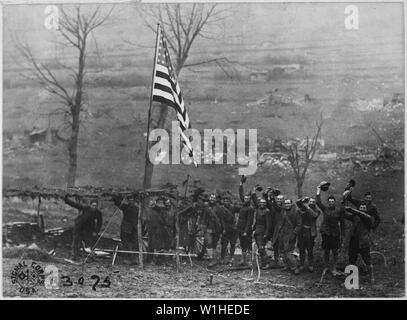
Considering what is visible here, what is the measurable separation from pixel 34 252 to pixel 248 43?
4898 millimetres

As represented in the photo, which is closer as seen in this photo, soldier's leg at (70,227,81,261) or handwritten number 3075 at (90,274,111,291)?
handwritten number 3075 at (90,274,111,291)

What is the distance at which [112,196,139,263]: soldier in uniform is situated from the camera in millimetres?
10250

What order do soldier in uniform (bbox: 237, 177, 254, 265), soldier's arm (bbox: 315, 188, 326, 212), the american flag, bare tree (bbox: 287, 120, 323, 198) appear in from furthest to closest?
1. bare tree (bbox: 287, 120, 323, 198)
2. soldier in uniform (bbox: 237, 177, 254, 265)
3. soldier's arm (bbox: 315, 188, 326, 212)
4. the american flag

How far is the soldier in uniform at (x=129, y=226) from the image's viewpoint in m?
10.2

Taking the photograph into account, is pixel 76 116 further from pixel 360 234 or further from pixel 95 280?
pixel 360 234

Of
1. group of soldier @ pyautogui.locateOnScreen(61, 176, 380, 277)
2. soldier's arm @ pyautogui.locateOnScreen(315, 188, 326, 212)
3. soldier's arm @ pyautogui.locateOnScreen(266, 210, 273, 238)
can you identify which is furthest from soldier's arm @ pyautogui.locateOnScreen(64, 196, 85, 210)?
soldier's arm @ pyautogui.locateOnScreen(315, 188, 326, 212)

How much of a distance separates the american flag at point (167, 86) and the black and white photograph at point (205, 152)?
0.12 m

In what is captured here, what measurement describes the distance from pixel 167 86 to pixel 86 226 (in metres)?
2.66

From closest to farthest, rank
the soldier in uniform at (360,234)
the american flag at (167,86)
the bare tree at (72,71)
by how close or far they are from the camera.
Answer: the american flag at (167,86)
the soldier in uniform at (360,234)
the bare tree at (72,71)

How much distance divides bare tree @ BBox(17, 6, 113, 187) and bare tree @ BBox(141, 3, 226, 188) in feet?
2.55

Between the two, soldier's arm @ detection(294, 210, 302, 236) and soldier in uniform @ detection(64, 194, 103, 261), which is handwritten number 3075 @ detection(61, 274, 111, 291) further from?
soldier's arm @ detection(294, 210, 302, 236)

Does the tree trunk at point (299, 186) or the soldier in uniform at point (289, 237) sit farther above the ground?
the tree trunk at point (299, 186)

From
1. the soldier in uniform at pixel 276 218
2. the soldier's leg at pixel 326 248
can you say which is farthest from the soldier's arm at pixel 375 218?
the soldier in uniform at pixel 276 218

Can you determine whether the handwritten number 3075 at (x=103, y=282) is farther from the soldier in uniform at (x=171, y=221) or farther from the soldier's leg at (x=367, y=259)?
the soldier's leg at (x=367, y=259)
